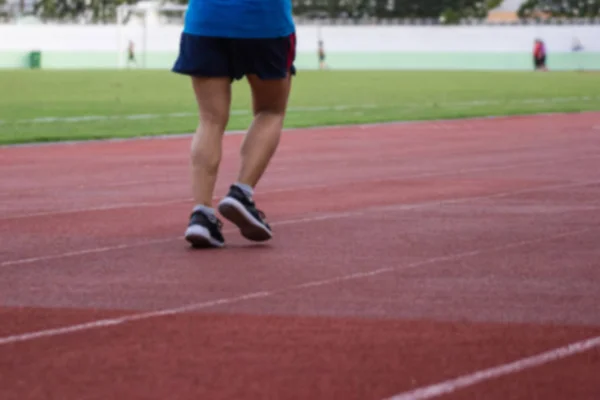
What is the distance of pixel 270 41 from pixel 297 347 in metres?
3.17

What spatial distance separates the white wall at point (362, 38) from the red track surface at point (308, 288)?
7475cm

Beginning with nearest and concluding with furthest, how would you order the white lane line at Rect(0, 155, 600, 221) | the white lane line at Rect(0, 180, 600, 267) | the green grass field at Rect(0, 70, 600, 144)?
the white lane line at Rect(0, 180, 600, 267), the white lane line at Rect(0, 155, 600, 221), the green grass field at Rect(0, 70, 600, 144)

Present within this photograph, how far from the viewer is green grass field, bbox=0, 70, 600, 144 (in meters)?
23.8

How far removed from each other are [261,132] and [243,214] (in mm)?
515

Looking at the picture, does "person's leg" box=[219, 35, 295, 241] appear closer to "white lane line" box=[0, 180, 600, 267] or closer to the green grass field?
"white lane line" box=[0, 180, 600, 267]

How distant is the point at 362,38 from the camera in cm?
9112

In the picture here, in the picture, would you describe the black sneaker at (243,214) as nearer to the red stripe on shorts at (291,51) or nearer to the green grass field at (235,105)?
the red stripe on shorts at (291,51)

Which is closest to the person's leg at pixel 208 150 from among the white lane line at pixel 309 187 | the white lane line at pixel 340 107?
the white lane line at pixel 309 187

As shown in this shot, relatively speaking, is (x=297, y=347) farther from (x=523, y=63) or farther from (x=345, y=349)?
(x=523, y=63)

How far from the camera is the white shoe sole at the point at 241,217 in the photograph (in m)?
8.51

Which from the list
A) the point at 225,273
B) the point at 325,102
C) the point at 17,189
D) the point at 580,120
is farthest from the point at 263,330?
the point at 325,102

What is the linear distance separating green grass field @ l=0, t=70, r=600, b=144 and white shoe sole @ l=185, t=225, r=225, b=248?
36.6 feet

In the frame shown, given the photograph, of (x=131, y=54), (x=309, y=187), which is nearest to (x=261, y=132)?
(x=309, y=187)

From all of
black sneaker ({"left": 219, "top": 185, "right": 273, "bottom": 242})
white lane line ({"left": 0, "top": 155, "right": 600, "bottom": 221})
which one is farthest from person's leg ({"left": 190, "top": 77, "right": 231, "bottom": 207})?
white lane line ({"left": 0, "top": 155, "right": 600, "bottom": 221})
